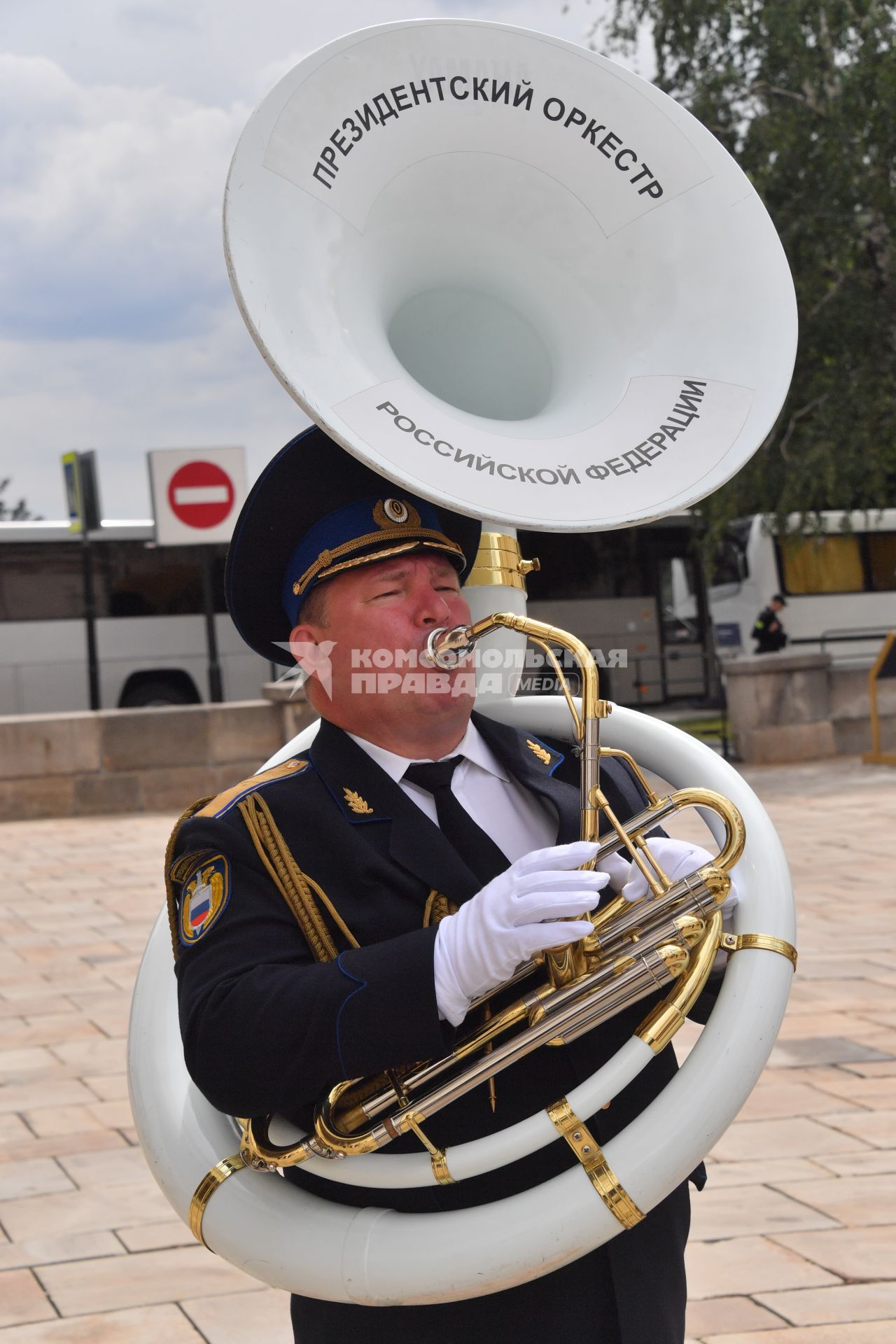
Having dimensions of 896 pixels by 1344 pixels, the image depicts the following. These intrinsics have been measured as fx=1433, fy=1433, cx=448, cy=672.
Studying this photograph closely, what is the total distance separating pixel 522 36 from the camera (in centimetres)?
165

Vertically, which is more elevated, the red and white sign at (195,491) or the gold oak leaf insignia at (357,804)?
the red and white sign at (195,491)

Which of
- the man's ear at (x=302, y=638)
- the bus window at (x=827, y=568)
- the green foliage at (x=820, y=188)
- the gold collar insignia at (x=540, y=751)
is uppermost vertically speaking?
the green foliage at (x=820, y=188)

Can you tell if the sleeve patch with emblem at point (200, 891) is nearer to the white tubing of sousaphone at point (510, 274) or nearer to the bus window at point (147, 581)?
the white tubing of sousaphone at point (510, 274)

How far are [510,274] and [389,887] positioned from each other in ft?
2.55

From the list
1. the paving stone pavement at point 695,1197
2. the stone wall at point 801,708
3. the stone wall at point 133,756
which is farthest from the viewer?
the stone wall at point 801,708

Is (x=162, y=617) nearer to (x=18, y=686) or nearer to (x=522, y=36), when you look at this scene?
(x=18, y=686)

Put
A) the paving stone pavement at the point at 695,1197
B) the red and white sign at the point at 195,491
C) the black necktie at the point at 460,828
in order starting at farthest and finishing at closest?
the red and white sign at the point at 195,491 < the paving stone pavement at the point at 695,1197 < the black necktie at the point at 460,828

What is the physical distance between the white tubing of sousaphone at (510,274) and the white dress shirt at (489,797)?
399mm

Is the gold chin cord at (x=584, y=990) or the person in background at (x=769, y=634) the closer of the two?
the gold chin cord at (x=584, y=990)

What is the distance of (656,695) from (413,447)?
57.4 feet

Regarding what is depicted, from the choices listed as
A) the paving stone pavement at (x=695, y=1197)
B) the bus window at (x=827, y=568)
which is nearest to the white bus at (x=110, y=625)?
the bus window at (x=827, y=568)

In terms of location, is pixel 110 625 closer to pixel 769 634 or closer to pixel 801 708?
pixel 769 634

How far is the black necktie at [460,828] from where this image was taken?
1.71m

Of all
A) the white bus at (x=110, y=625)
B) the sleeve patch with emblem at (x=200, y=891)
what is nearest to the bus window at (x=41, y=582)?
the white bus at (x=110, y=625)
